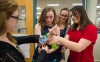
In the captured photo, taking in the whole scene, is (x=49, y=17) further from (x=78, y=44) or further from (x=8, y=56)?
(x=8, y=56)

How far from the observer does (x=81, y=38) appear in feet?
5.00

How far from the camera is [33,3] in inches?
124

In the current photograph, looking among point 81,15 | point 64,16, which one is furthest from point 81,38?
point 64,16

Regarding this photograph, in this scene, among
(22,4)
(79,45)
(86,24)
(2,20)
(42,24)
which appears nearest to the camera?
(2,20)

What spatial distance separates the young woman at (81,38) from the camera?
4.87 feet

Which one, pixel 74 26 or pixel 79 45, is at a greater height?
pixel 74 26

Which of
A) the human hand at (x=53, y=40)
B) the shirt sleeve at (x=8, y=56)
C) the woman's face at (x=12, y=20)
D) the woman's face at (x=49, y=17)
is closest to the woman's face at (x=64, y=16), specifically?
the woman's face at (x=49, y=17)

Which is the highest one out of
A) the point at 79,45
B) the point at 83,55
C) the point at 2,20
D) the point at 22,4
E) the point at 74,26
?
the point at 22,4

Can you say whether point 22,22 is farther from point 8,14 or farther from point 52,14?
point 8,14

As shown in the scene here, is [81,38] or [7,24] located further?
[81,38]

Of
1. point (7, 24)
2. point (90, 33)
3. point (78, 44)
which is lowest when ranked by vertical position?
point (78, 44)

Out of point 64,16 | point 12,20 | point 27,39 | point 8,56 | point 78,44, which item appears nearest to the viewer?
point 8,56

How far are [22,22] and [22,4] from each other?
0.42 metres

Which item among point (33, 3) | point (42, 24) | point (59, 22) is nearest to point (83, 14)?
point (42, 24)
